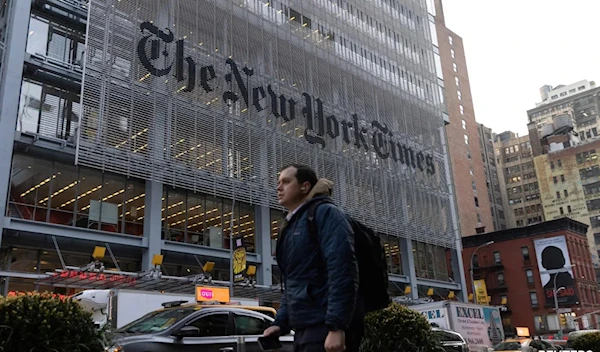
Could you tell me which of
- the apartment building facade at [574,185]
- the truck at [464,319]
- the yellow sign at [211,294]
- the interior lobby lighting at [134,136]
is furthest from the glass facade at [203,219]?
the apartment building facade at [574,185]

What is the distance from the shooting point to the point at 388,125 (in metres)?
46.0

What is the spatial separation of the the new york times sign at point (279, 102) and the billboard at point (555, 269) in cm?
2822

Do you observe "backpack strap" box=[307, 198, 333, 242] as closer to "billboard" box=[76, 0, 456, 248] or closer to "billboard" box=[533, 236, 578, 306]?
"billboard" box=[76, 0, 456, 248]

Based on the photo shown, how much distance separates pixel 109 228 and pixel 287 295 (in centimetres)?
2626

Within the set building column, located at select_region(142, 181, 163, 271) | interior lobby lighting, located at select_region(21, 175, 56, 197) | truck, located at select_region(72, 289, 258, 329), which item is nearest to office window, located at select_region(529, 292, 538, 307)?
building column, located at select_region(142, 181, 163, 271)

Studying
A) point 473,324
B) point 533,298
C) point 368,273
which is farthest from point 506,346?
point 533,298

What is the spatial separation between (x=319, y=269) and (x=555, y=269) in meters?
70.4

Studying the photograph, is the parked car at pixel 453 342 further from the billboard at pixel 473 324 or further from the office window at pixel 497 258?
the office window at pixel 497 258

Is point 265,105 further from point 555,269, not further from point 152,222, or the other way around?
point 555,269

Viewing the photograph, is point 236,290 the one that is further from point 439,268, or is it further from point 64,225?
point 439,268

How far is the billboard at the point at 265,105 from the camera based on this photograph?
2845cm

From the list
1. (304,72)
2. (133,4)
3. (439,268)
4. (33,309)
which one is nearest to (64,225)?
(133,4)

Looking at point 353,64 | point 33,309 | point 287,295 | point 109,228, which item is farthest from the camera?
point 353,64

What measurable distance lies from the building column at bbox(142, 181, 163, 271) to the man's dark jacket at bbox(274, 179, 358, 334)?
25.3 meters
